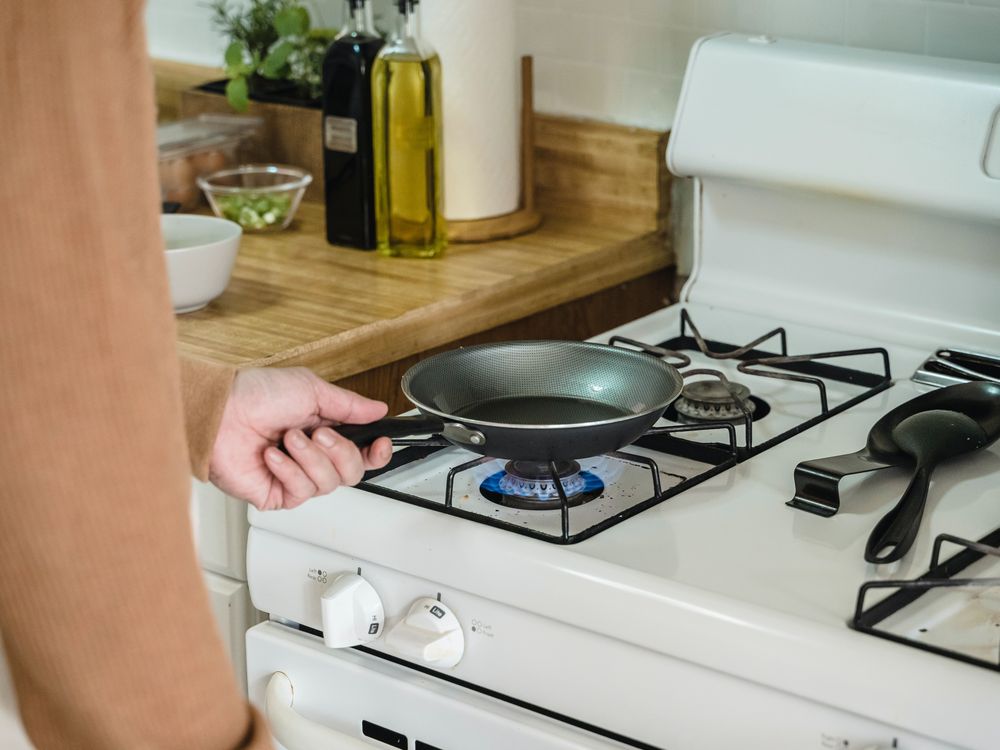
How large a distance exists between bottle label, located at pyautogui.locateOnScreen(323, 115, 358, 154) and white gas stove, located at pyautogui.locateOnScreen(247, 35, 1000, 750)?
1.33 ft

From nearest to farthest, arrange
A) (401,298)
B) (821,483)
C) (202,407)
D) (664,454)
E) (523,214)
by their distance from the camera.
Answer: (202,407)
(821,483)
(664,454)
(401,298)
(523,214)

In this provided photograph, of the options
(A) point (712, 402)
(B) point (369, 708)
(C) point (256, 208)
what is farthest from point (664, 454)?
(C) point (256, 208)

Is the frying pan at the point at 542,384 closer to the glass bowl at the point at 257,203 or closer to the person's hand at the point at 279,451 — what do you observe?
the person's hand at the point at 279,451

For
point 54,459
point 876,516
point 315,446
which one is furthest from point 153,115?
point 876,516

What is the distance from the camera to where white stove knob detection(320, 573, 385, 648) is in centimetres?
106

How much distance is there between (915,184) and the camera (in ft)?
4.44

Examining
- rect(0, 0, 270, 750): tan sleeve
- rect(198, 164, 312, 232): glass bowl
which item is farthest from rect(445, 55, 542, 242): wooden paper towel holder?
rect(0, 0, 270, 750): tan sleeve

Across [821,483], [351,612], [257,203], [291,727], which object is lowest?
[291,727]

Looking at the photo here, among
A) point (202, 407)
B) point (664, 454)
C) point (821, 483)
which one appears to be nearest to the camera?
point (202, 407)

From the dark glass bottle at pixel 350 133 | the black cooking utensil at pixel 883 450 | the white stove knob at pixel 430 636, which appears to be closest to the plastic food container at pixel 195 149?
the dark glass bottle at pixel 350 133

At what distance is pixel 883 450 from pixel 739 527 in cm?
17

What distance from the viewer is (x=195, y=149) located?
6.09 feet

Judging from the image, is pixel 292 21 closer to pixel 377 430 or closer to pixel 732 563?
pixel 377 430

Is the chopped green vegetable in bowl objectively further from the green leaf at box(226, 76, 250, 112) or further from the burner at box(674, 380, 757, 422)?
the burner at box(674, 380, 757, 422)
